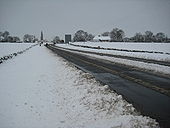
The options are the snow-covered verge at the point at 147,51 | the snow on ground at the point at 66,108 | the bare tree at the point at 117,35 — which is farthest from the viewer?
the bare tree at the point at 117,35

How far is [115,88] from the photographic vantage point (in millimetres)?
10609

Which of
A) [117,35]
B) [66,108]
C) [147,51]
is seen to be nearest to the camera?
[66,108]

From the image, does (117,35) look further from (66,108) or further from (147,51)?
(66,108)

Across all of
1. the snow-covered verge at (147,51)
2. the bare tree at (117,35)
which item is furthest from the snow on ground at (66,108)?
the bare tree at (117,35)

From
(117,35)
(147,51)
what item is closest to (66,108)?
(147,51)

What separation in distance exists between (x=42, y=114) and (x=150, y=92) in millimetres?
5062

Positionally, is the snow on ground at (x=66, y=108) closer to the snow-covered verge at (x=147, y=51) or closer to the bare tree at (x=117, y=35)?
the snow-covered verge at (x=147, y=51)

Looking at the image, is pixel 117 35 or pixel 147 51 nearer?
pixel 147 51

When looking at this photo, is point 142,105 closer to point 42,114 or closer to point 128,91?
point 128,91

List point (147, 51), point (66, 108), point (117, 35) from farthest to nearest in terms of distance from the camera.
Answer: point (117, 35)
point (147, 51)
point (66, 108)

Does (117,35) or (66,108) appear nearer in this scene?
(66,108)

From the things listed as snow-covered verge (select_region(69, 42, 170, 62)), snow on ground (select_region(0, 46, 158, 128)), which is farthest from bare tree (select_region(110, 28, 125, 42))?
snow on ground (select_region(0, 46, 158, 128))

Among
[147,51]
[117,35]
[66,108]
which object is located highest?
[117,35]

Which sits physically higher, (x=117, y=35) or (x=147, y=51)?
(x=117, y=35)
